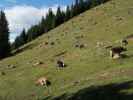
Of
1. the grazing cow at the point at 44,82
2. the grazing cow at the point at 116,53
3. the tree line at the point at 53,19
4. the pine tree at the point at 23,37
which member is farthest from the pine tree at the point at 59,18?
the grazing cow at the point at 44,82

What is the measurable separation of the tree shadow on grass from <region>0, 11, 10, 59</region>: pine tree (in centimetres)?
7457

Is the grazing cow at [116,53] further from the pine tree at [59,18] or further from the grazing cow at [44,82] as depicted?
the pine tree at [59,18]

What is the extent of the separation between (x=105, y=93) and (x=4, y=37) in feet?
274

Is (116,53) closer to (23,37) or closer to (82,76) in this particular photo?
(82,76)

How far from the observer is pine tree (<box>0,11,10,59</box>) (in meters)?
107

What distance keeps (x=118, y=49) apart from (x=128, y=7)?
64719mm

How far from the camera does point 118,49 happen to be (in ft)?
158

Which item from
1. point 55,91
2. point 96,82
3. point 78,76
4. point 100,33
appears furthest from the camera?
point 100,33

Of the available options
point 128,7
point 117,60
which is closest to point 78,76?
point 117,60

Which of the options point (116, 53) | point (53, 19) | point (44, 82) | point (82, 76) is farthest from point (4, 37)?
point (82, 76)

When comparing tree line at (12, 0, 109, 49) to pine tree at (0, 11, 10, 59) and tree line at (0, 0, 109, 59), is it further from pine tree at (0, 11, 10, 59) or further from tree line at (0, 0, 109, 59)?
pine tree at (0, 11, 10, 59)

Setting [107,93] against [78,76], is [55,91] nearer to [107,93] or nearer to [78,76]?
[78,76]

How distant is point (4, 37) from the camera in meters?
111

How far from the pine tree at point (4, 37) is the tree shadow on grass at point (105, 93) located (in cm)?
7457
